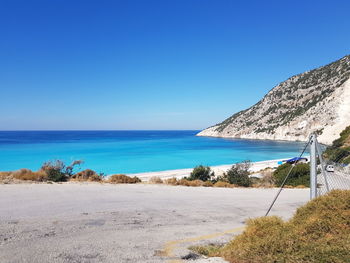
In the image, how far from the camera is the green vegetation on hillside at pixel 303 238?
387cm

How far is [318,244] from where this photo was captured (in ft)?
13.8

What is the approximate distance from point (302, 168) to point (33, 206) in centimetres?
2153

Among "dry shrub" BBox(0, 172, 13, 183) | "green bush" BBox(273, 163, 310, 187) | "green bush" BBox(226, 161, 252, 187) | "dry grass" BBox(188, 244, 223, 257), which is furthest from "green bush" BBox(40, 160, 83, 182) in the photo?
"green bush" BBox(273, 163, 310, 187)

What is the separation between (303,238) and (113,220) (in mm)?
4586

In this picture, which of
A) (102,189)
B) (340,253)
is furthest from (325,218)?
(102,189)

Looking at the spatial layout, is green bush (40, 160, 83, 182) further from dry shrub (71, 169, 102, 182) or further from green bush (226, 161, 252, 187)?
green bush (226, 161, 252, 187)

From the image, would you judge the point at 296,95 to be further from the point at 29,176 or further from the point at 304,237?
the point at 304,237

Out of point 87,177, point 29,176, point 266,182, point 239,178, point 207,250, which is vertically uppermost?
point 207,250

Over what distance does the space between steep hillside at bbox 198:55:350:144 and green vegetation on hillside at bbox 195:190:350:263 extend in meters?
72.6

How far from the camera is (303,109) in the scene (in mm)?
102375

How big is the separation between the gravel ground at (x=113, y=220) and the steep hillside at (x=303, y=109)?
227 ft

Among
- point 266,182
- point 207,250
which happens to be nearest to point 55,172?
point 207,250

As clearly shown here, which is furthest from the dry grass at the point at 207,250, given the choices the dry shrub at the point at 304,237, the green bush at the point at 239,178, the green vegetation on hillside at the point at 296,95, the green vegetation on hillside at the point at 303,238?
the green vegetation on hillside at the point at 296,95

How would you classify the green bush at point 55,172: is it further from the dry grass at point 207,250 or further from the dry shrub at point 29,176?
the dry grass at point 207,250
